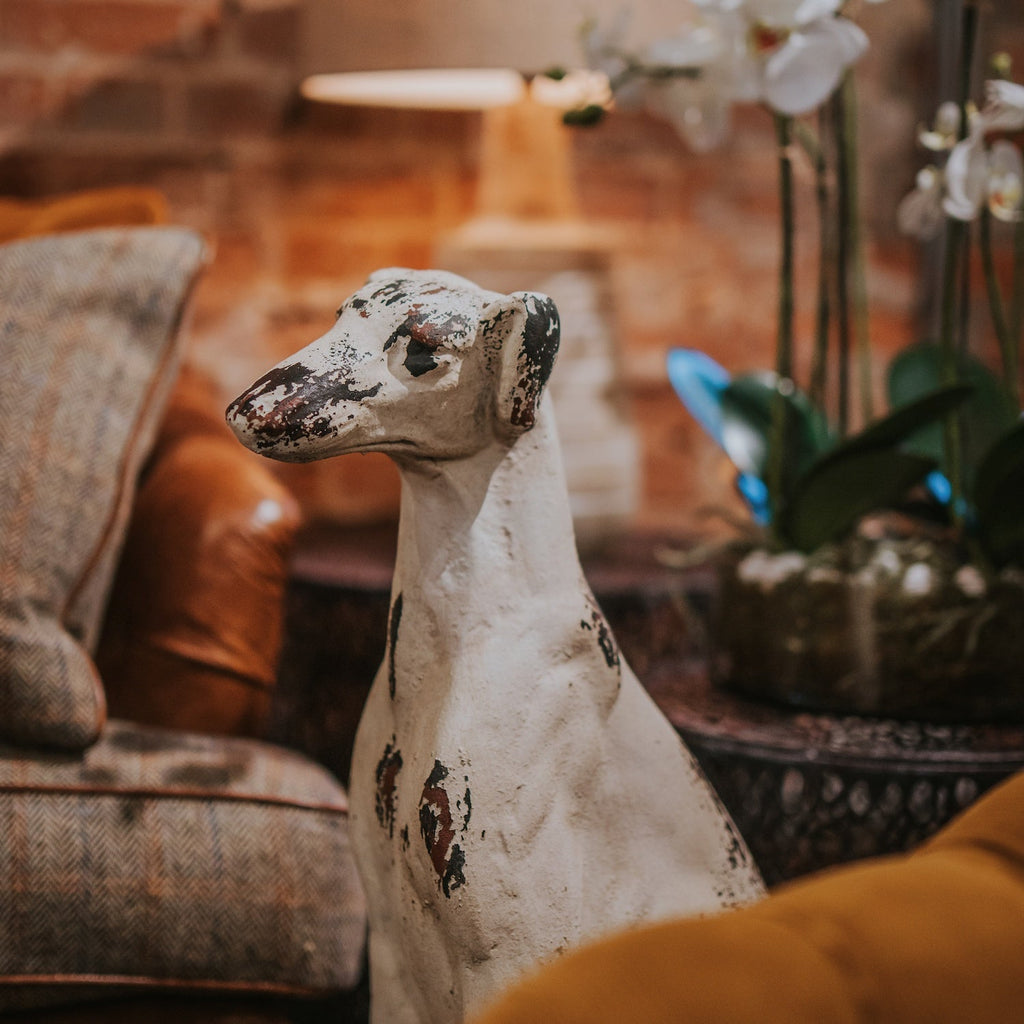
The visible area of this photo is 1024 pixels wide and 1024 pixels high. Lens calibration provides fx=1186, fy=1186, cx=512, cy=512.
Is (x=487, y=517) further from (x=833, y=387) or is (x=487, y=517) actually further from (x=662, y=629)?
(x=833, y=387)

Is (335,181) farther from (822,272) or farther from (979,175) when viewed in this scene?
(979,175)

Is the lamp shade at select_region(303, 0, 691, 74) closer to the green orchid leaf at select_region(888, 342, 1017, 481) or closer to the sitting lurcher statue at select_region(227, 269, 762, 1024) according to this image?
the green orchid leaf at select_region(888, 342, 1017, 481)

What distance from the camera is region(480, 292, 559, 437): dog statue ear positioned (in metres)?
0.60

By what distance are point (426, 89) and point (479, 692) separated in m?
1.19

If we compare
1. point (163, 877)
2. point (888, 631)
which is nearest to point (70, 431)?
point (163, 877)

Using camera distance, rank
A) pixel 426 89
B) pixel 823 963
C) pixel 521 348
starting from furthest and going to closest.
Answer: pixel 426 89 < pixel 521 348 < pixel 823 963

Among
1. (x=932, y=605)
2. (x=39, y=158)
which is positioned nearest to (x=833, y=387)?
(x=932, y=605)

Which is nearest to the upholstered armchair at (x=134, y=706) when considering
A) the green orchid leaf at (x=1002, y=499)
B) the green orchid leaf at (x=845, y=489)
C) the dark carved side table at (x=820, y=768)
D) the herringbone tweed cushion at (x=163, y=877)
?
the herringbone tweed cushion at (x=163, y=877)

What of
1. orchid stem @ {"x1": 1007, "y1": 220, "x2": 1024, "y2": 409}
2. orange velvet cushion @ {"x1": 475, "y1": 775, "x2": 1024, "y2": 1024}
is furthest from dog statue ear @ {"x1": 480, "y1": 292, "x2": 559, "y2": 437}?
orchid stem @ {"x1": 1007, "y1": 220, "x2": 1024, "y2": 409}

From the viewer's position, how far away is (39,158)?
1.66 metres

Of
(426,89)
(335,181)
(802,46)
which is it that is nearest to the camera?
(802,46)

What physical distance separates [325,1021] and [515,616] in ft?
2.48

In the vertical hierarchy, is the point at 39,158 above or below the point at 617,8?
below

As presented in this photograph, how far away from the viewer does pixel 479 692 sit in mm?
629
